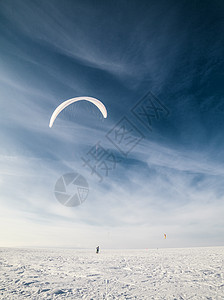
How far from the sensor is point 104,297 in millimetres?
7145

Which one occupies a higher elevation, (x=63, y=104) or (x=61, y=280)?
(x=63, y=104)

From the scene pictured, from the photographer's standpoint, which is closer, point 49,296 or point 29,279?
point 49,296

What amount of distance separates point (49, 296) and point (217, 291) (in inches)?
319

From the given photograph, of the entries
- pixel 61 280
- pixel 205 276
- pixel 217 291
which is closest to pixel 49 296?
pixel 61 280

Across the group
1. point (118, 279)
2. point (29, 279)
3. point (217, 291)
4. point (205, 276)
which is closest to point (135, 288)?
point (118, 279)

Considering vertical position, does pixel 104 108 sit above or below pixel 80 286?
above

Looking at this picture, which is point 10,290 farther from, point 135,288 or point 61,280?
point 135,288

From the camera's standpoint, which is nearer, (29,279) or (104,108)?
(29,279)

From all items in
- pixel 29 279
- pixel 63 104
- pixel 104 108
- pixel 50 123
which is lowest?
pixel 29 279

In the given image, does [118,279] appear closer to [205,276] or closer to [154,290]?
[154,290]

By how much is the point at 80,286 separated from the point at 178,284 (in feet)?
18.1

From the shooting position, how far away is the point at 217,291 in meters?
7.93

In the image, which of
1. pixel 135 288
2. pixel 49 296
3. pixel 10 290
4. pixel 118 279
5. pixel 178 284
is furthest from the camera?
pixel 118 279

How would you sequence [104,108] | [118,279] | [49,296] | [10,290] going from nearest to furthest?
[49,296] < [10,290] < [118,279] < [104,108]
